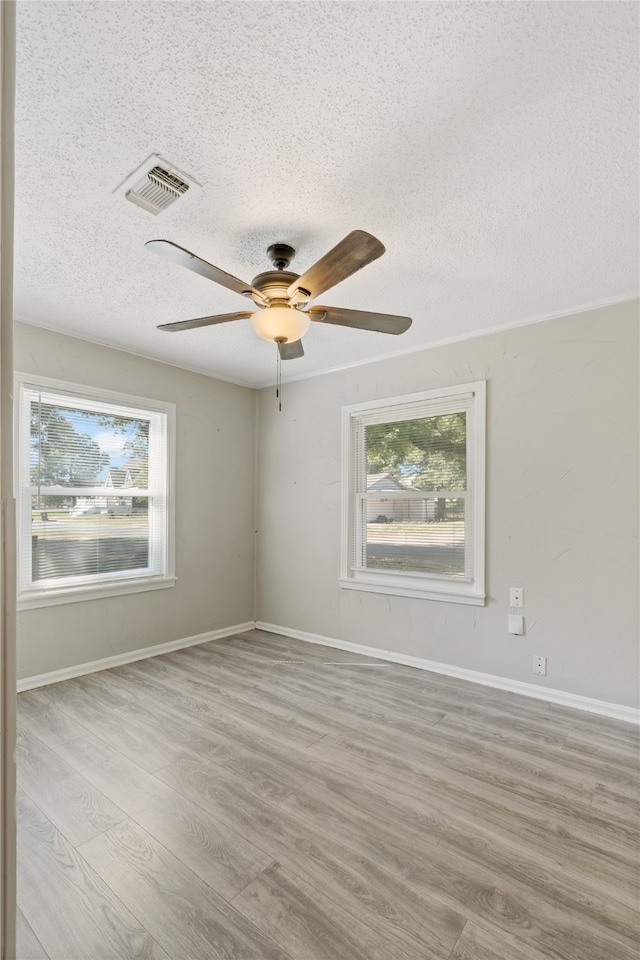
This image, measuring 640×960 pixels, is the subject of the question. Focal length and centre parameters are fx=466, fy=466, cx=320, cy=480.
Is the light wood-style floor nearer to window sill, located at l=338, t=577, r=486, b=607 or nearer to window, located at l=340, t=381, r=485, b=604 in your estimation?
window sill, located at l=338, t=577, r=486, b=607

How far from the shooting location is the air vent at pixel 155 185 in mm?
1792

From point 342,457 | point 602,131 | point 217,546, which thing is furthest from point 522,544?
point 217,546

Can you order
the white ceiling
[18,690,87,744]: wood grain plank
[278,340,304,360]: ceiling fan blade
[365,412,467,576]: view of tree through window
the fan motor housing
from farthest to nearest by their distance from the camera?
1. [365,412,467,576]: view of tree through window
2. [278,340,304,360]: ceiling fan blade
3. [18,690,87,744]: wood grain plank
4. the fan motor housing
5. the white ceiling

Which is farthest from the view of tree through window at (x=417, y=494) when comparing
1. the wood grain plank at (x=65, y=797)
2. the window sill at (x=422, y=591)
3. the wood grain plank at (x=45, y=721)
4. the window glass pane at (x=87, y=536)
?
the wood grain plank at (x=65, y=797)

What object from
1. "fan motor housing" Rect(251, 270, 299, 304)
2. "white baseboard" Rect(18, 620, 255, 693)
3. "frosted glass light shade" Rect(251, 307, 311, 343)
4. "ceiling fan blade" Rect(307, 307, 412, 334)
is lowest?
"white baseboard" Rect(18, 620, 255, 693)

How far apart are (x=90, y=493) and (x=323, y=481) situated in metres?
1.95

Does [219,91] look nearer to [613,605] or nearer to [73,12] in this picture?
[73,12]

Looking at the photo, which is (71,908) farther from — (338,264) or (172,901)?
(338,264)

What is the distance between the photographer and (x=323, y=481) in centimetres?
432

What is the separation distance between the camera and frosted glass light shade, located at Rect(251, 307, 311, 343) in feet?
7.14

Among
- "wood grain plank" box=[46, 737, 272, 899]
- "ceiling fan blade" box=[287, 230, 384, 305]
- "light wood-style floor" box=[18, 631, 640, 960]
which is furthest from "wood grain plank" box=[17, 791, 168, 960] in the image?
"ceiling fan blade" box=[287, 230, 384, 305]

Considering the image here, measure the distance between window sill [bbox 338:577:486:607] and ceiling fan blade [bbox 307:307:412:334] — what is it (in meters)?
2.02

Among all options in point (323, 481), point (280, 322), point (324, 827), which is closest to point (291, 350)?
point (280, 322)

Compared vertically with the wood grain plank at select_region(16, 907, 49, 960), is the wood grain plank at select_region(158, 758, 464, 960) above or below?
below
